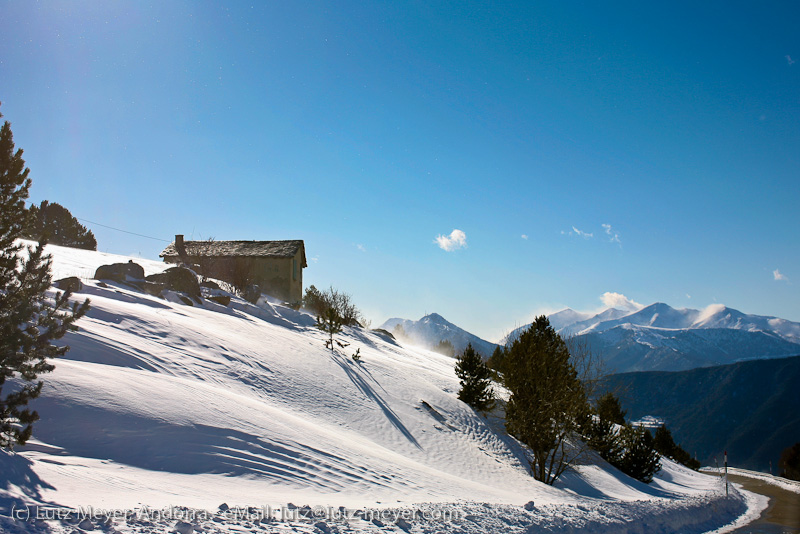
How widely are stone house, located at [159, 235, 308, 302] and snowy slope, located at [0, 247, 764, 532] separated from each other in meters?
17.7

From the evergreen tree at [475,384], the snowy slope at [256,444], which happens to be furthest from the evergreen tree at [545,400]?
the evergreen tree at [475,384]

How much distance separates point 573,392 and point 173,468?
1210 centimetres

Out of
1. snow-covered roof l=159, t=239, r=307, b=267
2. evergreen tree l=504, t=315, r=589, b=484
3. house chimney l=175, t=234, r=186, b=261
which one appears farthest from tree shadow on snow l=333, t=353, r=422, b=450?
house chimney l=175, t=234, r=186, b=261

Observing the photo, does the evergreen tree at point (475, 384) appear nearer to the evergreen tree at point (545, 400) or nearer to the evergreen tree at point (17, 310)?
the evergreen tree at point (545, 400)

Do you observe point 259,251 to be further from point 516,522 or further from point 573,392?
point 516,522

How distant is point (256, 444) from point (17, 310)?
464 centimetres

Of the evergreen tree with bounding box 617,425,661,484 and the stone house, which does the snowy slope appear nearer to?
the evergreen tree with bounding box 617,425,661,484

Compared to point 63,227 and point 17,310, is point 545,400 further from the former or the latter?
point 63,227

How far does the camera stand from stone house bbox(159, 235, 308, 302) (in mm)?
39188

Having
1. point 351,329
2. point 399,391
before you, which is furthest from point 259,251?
point 399,391

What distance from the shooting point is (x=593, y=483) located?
61.6 feet

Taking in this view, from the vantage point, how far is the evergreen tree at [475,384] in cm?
2285

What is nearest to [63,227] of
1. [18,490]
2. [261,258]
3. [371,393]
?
[261,258]

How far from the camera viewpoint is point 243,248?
42.6 m
